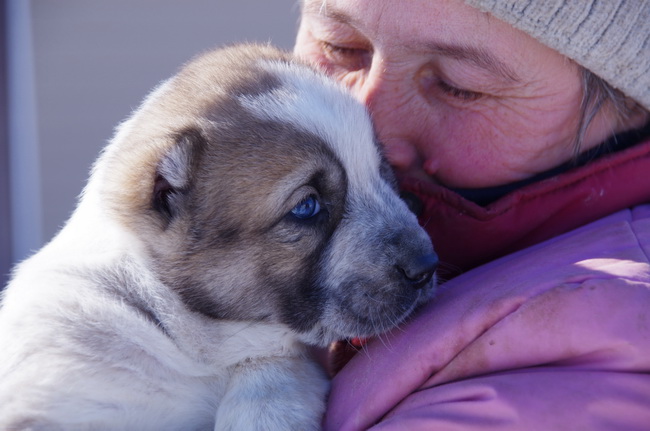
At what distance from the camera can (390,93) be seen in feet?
8.19

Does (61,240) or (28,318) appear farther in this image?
(61,240)

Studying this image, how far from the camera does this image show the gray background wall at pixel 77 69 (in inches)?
224

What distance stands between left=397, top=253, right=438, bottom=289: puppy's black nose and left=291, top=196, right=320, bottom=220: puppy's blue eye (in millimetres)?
287

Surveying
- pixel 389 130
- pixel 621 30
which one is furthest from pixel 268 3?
pixel 621 30

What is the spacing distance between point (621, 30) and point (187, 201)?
136 centimetres

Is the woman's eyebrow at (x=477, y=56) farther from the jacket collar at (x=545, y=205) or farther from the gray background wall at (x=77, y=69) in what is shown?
the gray background wall at (x=77, y=69)

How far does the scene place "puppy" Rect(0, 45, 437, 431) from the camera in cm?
195

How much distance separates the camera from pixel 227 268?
6.77ft

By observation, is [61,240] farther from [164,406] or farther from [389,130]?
[389,130]

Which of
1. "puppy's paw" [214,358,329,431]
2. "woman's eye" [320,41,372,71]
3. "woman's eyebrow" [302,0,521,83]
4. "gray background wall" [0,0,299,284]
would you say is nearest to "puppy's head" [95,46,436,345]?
"puppy's paw" [214,358,329,431]

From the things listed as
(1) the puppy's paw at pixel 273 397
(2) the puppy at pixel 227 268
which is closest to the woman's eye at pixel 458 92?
(2) the puppy at pixel 227 268

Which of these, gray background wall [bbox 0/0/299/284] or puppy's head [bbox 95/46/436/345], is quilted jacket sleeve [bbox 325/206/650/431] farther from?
gray background wall [bbox 0/0/299/284]

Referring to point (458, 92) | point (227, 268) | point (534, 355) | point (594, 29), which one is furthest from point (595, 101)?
point (227, 268)

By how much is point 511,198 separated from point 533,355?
2.38 ft
